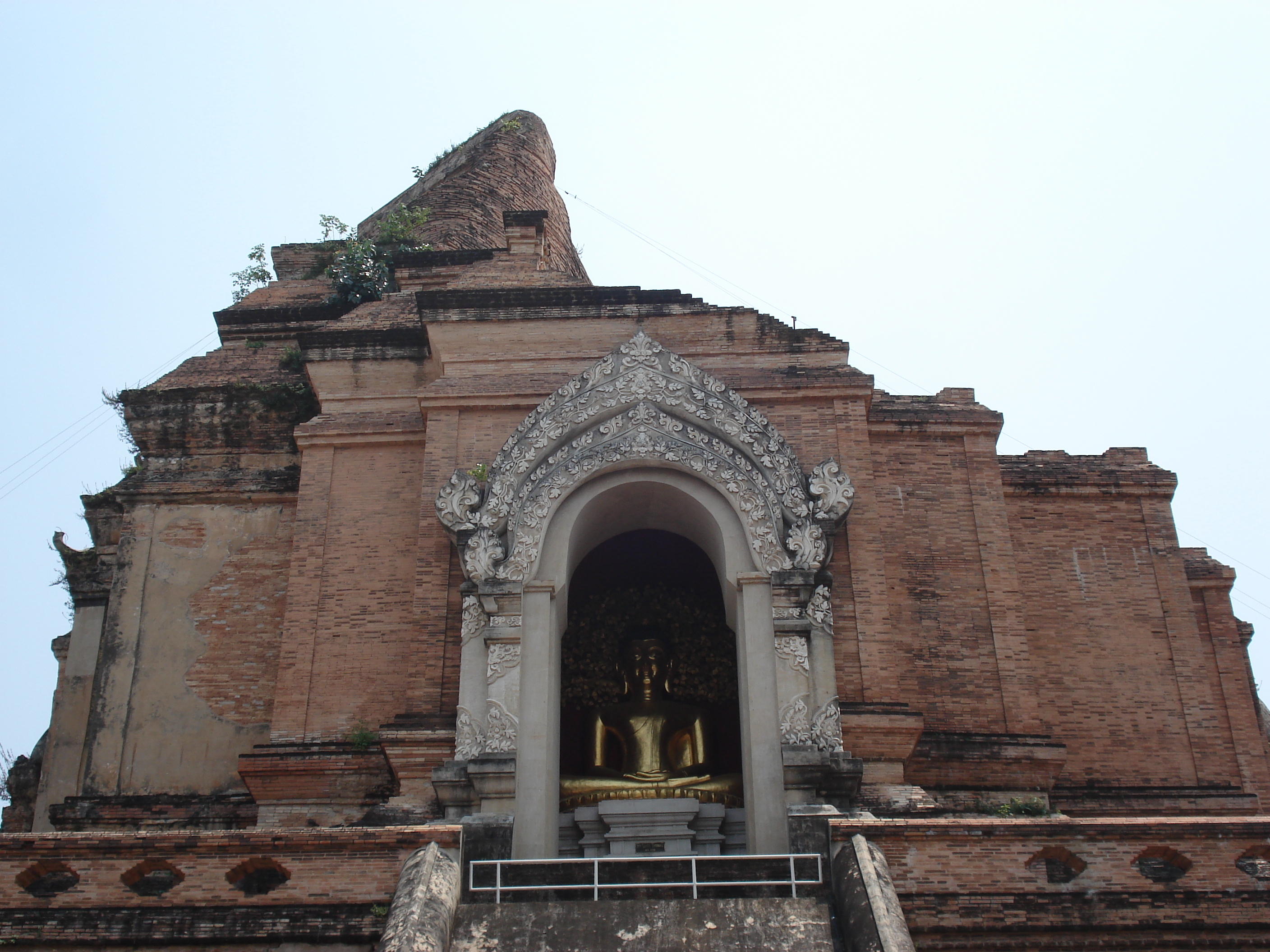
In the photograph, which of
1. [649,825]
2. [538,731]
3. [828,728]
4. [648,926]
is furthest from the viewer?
[649,825]

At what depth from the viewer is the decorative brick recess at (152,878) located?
28.4 ft

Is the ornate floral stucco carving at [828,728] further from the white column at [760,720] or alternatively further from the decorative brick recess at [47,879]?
the decorative brick recess at [47,879]

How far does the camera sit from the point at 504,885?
9305 millimetres

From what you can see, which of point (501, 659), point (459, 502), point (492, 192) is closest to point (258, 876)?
point (501, 659)

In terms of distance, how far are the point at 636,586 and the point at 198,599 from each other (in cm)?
529

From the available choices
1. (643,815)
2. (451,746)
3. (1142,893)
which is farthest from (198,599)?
(1142,893)

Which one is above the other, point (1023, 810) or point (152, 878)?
point (1023, 810)

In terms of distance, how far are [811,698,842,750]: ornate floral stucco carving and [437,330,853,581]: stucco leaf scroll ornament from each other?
52.5 inches

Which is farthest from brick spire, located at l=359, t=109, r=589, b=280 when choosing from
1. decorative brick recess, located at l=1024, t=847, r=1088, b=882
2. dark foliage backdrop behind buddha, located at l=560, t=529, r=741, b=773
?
decorative brick recess, located at l=1024, t=847, r=1088, b=882

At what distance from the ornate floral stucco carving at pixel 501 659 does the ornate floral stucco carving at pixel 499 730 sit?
238mm

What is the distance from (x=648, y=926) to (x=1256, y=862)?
14.7 feet

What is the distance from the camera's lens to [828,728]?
10672 millimetres

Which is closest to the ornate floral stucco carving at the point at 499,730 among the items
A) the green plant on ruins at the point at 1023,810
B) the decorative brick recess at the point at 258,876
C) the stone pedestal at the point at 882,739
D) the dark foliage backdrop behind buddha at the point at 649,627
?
the decorative brick recess at the point at 258,876

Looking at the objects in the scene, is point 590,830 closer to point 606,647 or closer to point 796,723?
point 606,647
